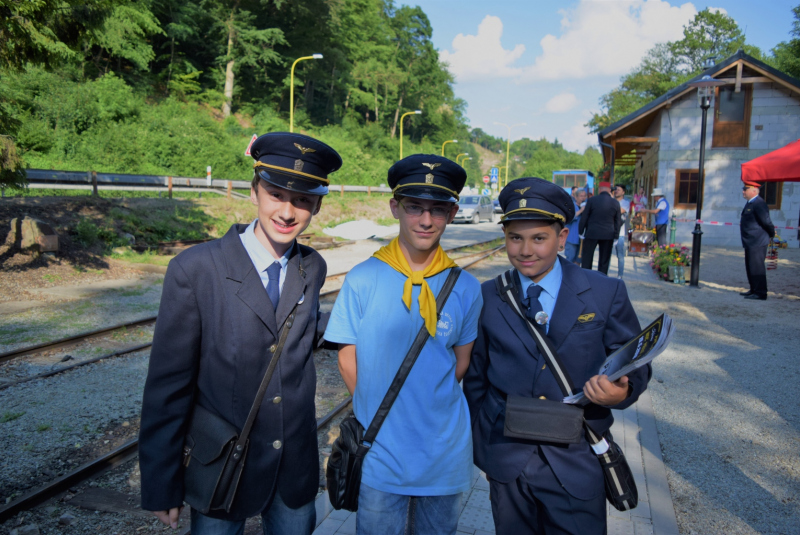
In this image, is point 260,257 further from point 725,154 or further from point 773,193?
point 773,193

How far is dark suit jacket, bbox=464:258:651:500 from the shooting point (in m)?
2.23

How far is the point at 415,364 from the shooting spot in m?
2.21

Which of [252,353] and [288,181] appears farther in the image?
[288,181]

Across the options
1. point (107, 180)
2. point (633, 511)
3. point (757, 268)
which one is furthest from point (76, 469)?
point (107, 180)

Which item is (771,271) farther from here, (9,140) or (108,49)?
(108,49)

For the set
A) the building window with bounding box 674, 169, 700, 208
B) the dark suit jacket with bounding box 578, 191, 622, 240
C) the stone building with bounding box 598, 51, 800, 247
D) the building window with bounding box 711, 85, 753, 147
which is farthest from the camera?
the building window with bounding box 674, 169, 700, 208

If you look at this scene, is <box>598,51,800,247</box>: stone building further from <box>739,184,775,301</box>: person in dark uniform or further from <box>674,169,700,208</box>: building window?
<box>739,184,775,301</box>: person in dark uniform

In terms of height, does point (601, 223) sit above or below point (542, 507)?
above

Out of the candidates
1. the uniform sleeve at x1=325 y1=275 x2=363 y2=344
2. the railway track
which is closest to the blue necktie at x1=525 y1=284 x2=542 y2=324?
the uniform sleeve at x1=325 y1=275 x2=363 y2=344

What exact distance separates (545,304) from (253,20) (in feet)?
152

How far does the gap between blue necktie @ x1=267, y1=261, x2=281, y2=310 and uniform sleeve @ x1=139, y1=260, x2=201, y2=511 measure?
28cm

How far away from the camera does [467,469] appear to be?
7.34 feet

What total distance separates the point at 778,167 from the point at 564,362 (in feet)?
30.7

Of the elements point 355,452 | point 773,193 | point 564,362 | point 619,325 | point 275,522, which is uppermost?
point 773,193
